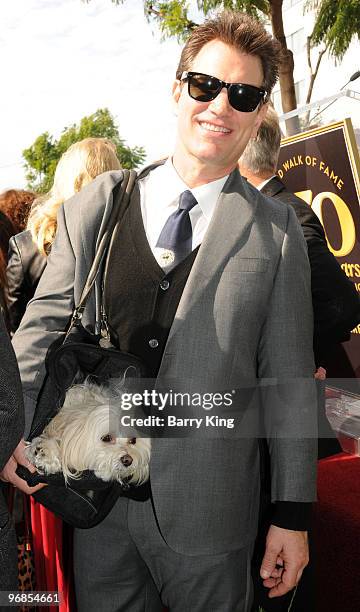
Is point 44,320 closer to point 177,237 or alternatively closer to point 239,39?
point 177,237

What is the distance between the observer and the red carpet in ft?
9.25

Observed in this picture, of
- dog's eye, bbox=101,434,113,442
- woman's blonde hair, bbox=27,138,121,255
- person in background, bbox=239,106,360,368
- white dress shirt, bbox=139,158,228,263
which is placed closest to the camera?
dog's eye, bbox=101,434,113,442

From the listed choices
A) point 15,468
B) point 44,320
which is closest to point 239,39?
point 44,320

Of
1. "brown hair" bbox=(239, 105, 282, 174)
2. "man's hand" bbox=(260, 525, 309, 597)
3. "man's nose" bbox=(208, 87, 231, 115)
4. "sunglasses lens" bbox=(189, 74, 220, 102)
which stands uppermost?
"brown hair" bbox=(239, 105, 282, 174)

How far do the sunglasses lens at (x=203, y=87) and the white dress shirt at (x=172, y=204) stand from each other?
256mm

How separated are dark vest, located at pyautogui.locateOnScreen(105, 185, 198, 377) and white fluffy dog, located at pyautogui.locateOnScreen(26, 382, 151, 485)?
20cm

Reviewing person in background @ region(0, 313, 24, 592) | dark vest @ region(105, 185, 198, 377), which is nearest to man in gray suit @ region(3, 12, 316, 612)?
dark vest @ region(105, 185, 198, 377)

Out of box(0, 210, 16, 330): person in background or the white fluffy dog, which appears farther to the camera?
box(0, 210, 16, 330): person in background

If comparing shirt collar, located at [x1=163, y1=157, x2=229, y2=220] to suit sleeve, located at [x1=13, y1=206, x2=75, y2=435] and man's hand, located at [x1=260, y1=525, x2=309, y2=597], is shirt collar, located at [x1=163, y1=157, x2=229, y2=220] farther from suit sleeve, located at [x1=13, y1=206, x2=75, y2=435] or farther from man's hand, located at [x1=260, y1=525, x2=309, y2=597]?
man's hand, located at [x1=260, y1=525, x2=309, y2=597]

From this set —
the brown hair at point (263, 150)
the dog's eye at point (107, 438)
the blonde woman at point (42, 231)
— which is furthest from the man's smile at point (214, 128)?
the blonde woman at point (42, 231)

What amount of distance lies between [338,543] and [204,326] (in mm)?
1801

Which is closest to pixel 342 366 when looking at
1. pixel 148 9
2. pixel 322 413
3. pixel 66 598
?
pixel 322 413

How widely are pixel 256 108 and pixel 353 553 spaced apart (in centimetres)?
218

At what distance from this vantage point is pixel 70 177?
11.0ft
